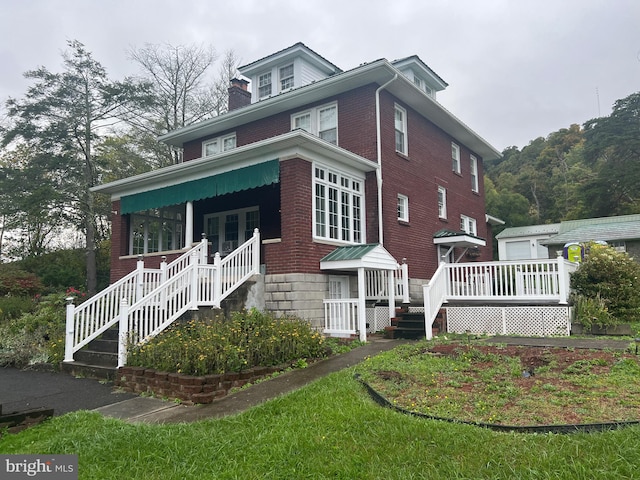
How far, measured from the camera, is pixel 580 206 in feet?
134

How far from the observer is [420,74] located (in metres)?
18.1

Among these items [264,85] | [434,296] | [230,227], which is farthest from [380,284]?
[264,85]

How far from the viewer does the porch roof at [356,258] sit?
10.5 metres

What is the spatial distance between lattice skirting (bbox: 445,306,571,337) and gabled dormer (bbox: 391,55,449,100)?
9.21 meters

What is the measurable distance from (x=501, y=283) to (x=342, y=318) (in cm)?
396

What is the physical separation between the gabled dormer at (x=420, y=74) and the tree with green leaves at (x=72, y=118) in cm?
1590

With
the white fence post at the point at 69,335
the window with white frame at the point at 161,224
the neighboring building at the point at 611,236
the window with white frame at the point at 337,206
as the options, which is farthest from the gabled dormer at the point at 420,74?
the white fence post at the point at 69,335

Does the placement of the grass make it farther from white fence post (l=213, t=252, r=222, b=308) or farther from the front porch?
the front porch

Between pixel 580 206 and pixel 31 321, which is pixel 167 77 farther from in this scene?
pixel 580 206

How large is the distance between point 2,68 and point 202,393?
2636 centimetres

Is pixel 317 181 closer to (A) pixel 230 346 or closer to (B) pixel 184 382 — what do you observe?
(A) pixel 230 346

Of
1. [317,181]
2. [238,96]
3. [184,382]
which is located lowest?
[184,382]

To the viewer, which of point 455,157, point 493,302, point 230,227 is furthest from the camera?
point 455,157

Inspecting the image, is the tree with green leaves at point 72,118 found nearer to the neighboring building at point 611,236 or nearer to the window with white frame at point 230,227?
the window with white frame at point 230,227
